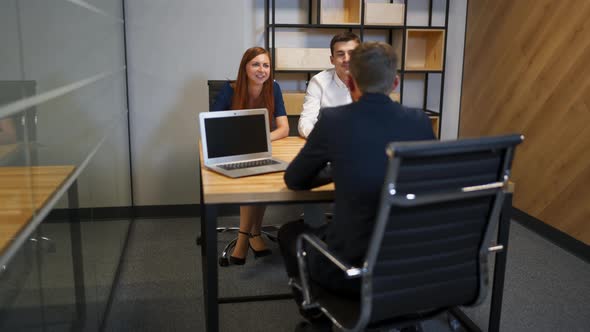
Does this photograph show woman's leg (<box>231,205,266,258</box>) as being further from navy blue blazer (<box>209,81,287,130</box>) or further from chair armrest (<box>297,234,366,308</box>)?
chair armrest (<box>297,234,366,308</box>)

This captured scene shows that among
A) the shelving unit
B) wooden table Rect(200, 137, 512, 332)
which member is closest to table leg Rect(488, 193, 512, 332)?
wooden table Rect(200, 137, 512, 332)

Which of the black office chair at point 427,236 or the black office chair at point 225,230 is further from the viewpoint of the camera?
the black office chair at point 225,230

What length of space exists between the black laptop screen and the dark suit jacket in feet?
2.39

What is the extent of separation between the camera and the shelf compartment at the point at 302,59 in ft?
15.5

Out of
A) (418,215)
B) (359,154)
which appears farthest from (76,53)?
(418,215)

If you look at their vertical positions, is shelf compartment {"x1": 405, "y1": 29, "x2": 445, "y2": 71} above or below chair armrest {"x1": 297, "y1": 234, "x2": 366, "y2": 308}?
→ above

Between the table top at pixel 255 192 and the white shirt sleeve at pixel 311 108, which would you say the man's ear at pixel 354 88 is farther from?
the white shirt sleeve at pixel 311 108

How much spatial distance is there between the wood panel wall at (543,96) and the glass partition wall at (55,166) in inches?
117

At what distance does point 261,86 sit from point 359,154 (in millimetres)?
1748

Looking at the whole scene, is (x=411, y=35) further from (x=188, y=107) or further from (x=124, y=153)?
(x=124, y=153)

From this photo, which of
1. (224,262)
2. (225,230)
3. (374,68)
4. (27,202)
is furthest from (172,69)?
(27,202)

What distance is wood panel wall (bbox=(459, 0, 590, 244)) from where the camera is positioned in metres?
3.77

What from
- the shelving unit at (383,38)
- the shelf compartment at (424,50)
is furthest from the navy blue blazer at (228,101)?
the shelf compartment at (424,50)

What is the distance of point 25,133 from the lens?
1.60 meters
